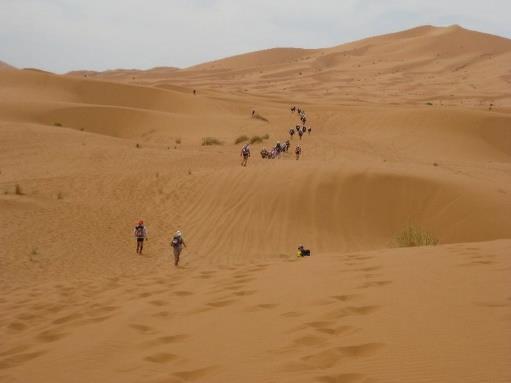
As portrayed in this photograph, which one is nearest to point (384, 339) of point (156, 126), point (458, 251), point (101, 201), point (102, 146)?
point (458, 251)

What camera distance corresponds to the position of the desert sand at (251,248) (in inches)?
146

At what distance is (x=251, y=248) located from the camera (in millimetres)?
13461

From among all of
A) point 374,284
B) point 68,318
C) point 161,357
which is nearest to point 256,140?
point 68,318

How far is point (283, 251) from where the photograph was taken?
13.4m

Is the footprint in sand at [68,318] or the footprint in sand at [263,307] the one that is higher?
the footprint in sand at [263,307]

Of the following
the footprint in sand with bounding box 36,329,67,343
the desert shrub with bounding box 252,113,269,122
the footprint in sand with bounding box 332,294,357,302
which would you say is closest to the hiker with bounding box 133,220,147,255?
the footprint in sand with bounding box 36,329,67,343

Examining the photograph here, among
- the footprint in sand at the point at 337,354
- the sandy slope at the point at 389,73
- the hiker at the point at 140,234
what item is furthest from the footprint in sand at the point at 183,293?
the sandy slope at the point at 389,73

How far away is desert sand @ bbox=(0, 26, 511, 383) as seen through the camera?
3.71 meters

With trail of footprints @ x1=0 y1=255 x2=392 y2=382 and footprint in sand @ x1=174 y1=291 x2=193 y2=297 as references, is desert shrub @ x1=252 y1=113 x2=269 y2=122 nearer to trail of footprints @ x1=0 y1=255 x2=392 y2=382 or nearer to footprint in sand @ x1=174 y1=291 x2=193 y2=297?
trail of footprints @ x1=0 y1=255 x2=392 y2=382

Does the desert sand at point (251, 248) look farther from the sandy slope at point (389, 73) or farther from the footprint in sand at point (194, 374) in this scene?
the sandy slope at point (389, 73)

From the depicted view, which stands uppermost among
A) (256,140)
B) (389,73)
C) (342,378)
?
(389,73)

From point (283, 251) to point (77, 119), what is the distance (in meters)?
27.2

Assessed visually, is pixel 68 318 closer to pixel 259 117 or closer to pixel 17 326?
pixel 17 326

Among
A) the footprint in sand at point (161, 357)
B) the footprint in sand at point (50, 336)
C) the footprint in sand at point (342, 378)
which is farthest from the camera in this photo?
the footprint in sand at point (50, 336)
